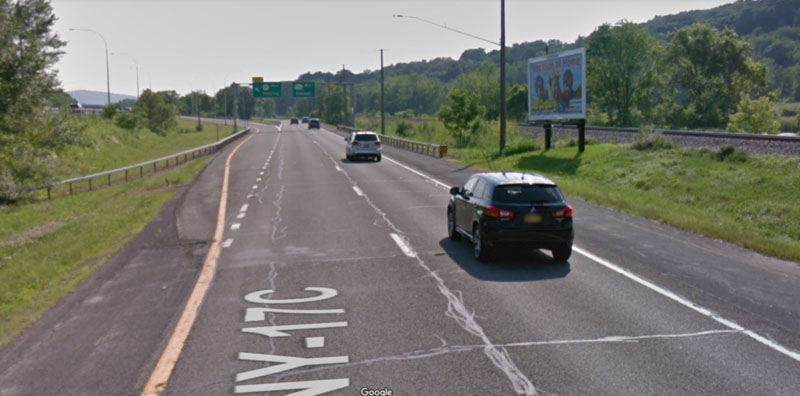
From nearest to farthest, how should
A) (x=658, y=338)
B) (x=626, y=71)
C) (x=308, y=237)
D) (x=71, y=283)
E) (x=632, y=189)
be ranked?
(x=658, y=338) → (x=71, y=283) → (x=308, y=237) → (x=632, y=189) → (x=626, y=71)

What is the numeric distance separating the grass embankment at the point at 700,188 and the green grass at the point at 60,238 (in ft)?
41.8

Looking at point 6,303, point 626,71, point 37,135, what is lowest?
point 6,303

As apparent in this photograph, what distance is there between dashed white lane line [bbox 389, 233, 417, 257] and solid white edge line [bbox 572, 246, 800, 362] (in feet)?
10.3

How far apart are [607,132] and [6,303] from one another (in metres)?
44.5

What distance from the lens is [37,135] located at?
33.2m

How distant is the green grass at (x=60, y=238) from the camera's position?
36.8ft

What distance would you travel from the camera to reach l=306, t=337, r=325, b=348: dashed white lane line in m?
7.60

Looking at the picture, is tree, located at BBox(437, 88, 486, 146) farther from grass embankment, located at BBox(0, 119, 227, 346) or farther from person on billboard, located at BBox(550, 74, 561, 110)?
grass embankment, located at BBox(0, 119, 227, 346)

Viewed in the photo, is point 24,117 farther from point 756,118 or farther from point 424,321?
point 756,118

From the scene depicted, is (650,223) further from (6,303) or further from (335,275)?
(6,303)

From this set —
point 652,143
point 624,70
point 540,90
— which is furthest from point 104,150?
point 624,70

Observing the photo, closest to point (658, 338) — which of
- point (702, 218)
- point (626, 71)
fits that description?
point (702, 218)

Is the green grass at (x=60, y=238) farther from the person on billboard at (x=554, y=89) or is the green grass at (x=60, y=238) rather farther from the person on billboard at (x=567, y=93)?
the person on billboard at (x=554, y=89)

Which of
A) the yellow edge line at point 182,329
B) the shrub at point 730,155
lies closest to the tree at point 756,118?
the shrub at point 730,155
